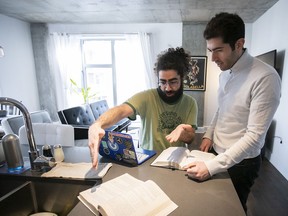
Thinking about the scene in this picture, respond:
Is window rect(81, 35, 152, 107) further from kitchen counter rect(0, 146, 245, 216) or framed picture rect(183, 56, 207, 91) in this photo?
kitchen counter rect(0, 146, 245, 216)

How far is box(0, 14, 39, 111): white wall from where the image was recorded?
3328mm

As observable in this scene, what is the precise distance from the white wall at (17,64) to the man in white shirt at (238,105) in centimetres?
357

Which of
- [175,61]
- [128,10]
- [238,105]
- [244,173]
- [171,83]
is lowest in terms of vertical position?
[244,173]

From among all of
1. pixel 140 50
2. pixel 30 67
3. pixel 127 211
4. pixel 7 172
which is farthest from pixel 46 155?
pixel 30 67

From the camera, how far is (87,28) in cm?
406

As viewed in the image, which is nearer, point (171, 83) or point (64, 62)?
point (171, 83)

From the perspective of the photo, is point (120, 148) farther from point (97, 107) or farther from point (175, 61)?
point (97, 107)

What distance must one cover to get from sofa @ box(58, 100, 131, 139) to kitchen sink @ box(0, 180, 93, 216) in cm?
159

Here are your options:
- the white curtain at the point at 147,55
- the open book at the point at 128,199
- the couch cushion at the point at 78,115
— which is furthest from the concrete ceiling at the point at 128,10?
the open book at the point at 128,199

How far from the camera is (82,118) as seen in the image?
309cm

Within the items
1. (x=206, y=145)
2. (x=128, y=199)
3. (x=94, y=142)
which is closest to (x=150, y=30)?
(x=206, y=145)

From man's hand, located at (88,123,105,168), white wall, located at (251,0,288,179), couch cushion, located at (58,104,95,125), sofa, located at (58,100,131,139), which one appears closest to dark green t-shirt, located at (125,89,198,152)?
man's hand, located at (88,123,105,168)

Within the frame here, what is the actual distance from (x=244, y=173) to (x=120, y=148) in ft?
2.25

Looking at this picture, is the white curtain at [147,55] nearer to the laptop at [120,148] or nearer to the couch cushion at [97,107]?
the couch cushion at [97,107]
